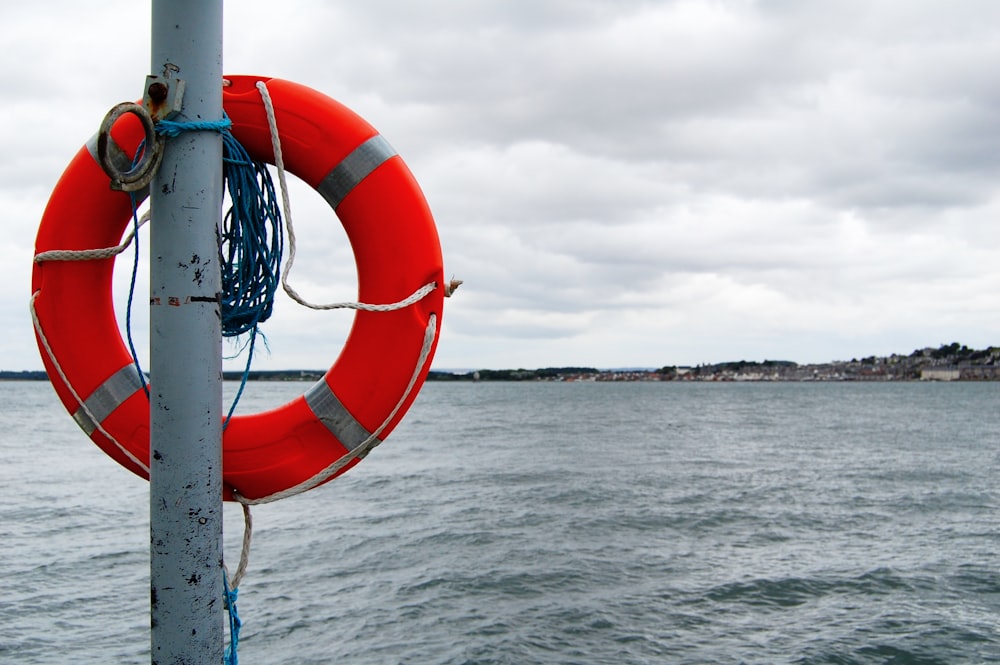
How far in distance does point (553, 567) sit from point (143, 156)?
28.4ft

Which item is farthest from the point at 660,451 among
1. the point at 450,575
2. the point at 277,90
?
the point at 277,90

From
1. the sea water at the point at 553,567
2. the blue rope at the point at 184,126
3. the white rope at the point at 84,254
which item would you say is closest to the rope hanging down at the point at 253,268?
the white rope at the point at 84,254

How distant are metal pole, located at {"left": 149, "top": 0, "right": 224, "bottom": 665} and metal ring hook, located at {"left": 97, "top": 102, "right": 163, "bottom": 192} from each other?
0.08ft

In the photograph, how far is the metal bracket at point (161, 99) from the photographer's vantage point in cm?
169

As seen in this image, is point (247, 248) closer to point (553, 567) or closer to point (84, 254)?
point (84, 254)

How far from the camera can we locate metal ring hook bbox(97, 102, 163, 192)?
1.65m

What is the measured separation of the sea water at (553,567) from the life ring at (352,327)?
5.09 meters

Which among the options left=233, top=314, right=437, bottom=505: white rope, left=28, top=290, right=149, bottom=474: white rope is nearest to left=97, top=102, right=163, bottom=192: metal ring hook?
left=28, top=290, right=149, bottom=474: white rope

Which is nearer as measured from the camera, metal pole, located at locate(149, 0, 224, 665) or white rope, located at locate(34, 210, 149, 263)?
metal pole, located at locate(149, 0, 224, 665)

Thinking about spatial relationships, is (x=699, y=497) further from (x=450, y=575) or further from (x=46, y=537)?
(x=46, y=537)

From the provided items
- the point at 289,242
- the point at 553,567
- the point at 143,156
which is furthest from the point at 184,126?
the point at 553,567

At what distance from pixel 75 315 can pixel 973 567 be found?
10.9 meters

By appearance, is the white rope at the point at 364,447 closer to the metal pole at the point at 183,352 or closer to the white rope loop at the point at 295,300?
the white rope loop at the point at 295,300

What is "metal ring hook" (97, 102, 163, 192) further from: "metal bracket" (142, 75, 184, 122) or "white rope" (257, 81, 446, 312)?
"white rope" (257, 81, 446, 312)
